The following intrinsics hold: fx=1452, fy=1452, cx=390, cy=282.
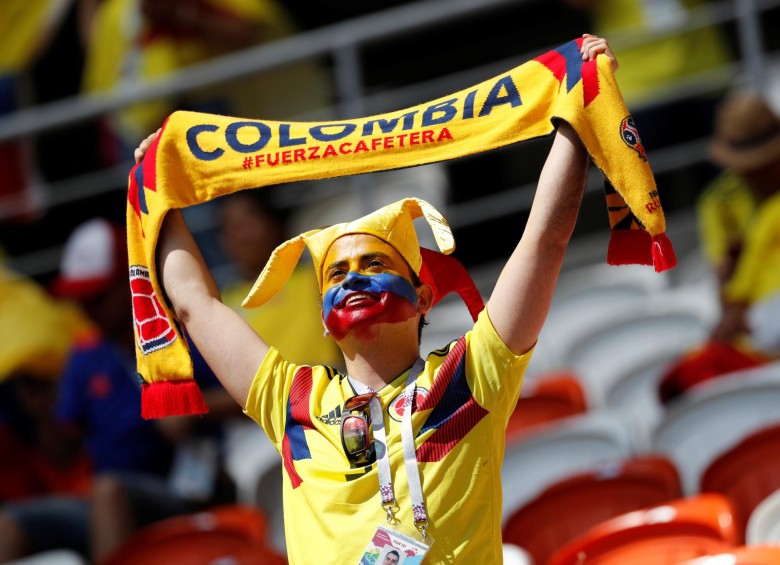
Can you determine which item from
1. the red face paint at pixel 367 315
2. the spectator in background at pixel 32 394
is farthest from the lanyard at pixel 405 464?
the spectator in background at pixel 32 394

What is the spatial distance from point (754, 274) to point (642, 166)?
242 cm

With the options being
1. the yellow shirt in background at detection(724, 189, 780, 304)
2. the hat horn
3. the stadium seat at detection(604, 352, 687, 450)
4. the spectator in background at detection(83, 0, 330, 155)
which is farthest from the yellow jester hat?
the spectator in background at detection(83, 0, 330, 155)

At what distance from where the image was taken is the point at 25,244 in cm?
685

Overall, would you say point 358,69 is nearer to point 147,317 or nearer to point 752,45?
point 752,45

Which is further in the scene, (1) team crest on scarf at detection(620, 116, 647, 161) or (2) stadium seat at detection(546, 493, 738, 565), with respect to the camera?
(2) stadium seat at detection(546, 493, 738, 565)

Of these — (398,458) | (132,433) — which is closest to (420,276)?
(398,458)

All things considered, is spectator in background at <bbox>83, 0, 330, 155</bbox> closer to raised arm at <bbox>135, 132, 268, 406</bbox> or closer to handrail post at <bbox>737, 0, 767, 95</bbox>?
handrail post at <bbox>737, 0, 767, 95</bbox>

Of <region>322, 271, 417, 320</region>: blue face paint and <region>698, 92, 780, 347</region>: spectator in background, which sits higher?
<region>698, 92, 780, 347</region>: spectator in background

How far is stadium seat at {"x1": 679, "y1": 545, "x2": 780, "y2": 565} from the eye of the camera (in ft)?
8.93

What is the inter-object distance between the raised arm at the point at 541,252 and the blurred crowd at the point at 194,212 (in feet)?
6.66

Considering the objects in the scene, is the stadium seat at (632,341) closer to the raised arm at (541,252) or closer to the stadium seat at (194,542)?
the stadium seat at (194,542)

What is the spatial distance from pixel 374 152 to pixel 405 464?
24.6 inches

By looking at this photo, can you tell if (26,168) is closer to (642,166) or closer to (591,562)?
(591,562)

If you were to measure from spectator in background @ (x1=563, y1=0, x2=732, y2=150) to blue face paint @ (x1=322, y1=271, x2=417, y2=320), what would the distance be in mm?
3289
